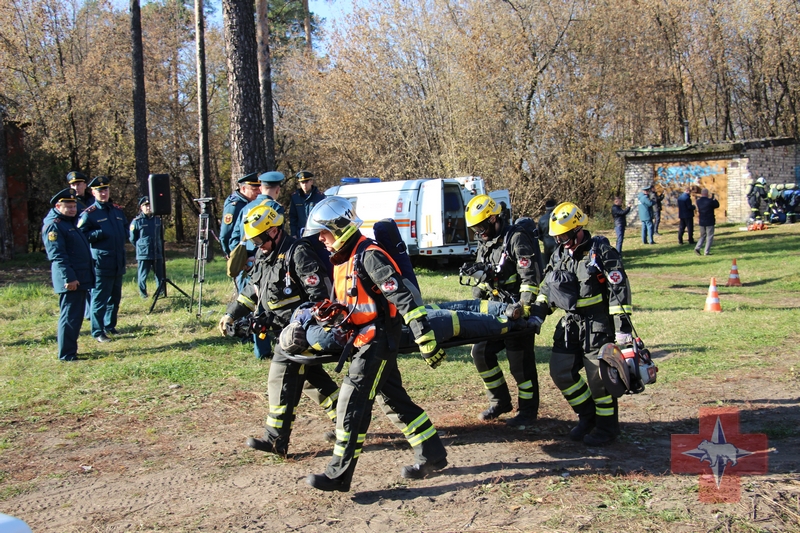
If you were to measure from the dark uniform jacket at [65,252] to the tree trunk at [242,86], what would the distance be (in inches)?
120

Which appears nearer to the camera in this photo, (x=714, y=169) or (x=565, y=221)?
(x=565, y=221)

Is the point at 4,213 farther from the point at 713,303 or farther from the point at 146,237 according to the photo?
the point at 713,303

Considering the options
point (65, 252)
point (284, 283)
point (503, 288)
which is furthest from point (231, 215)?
point (503, 288)

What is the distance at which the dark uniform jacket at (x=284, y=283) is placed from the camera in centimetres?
520

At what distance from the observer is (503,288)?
20.8 ft

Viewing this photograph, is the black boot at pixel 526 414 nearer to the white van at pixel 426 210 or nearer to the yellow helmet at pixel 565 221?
the yellow helmet at pixel 565 221

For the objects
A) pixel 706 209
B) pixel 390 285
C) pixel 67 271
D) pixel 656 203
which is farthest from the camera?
pixel 656 203

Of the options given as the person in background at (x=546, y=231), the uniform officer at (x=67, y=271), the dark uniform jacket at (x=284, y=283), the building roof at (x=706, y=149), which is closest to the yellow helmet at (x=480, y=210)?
the dark uniform jacket at (x=284, y=283)

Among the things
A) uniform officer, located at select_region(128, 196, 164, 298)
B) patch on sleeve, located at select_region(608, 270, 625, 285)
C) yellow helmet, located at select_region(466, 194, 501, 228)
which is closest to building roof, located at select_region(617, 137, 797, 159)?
uniform officer, located at select_region(128, 196, 164, 298)

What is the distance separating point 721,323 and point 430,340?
24.9 ft

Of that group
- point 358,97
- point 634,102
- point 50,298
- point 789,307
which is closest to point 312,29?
point 358,97

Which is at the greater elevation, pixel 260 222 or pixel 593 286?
pixel 260 222

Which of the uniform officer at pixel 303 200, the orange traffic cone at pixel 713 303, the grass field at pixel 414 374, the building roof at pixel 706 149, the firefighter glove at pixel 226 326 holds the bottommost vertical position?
the grass field at pixel 414 374

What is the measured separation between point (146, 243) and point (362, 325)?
33.0ft
